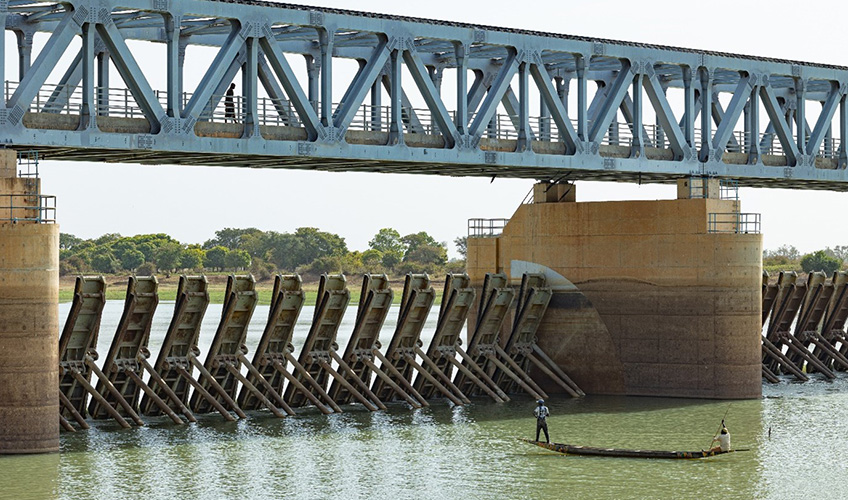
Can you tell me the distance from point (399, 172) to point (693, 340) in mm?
10740

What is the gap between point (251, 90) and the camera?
39188 millimetres

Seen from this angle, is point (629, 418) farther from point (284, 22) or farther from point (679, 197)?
point (284, 22)

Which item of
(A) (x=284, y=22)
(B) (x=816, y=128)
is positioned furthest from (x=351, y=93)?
(B) (x=816, y=128)

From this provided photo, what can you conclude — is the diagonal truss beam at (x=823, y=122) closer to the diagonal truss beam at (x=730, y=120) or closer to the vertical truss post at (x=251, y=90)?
the diagonal truss beam at (x=730, y=120)

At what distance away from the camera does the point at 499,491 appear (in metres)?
32.5

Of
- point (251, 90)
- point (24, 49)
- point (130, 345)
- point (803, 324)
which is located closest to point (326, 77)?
point (251, 90)

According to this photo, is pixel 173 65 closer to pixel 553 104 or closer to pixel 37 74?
pixel 37 74

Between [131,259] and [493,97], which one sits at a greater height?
[493,97]

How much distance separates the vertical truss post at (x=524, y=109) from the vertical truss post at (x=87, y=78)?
14250mm

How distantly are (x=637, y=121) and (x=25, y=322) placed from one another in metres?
22.4

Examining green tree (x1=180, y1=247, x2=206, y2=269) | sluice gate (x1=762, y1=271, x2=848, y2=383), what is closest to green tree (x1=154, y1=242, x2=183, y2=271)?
green tree (x1=180, y1=247, x2=206, y2=269)

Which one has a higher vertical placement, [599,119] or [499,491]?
[599,119]

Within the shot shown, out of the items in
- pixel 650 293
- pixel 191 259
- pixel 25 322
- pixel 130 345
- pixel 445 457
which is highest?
pixel 191 259

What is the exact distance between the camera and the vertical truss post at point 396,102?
42.4 meters
